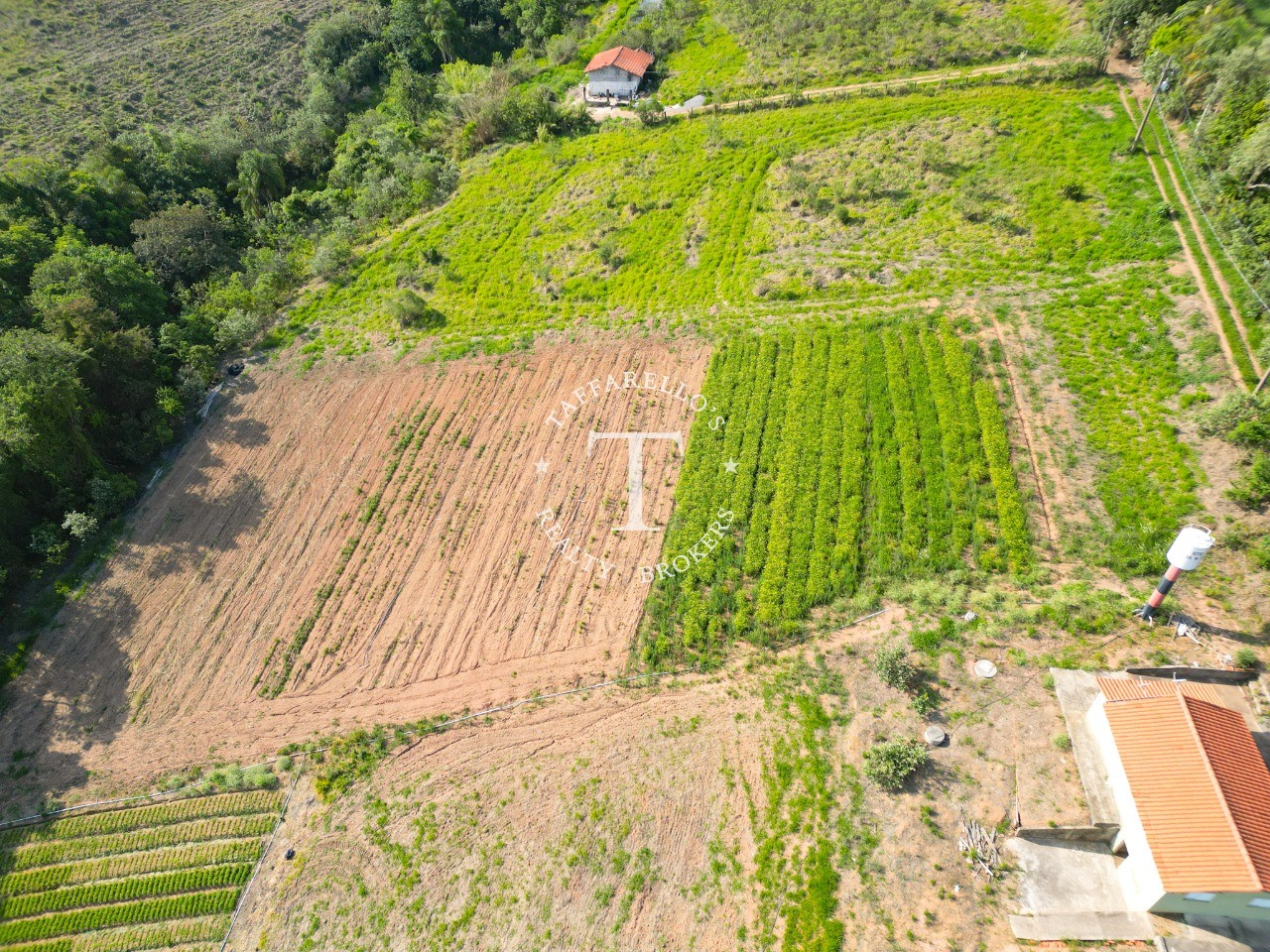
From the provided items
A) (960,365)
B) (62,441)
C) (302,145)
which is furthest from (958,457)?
(302,145)

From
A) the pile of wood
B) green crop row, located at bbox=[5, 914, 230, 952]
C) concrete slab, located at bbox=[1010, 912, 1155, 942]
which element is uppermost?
the pile of wood

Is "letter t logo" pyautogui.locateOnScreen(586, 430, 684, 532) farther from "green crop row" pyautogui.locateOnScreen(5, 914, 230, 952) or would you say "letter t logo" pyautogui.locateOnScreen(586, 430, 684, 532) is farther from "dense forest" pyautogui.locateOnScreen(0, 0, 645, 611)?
"dense forest" pyautogui.locateOnScreen(0, 0, 645, 611)

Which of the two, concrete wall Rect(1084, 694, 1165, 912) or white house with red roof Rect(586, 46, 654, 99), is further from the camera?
white house with red roof Rect(586, 46, 654, 99)

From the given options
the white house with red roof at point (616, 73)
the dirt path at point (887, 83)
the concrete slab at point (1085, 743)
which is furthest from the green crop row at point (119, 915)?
the white house with red roof at point (616, 73)

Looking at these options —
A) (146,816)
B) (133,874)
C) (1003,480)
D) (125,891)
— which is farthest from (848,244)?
(125,891)

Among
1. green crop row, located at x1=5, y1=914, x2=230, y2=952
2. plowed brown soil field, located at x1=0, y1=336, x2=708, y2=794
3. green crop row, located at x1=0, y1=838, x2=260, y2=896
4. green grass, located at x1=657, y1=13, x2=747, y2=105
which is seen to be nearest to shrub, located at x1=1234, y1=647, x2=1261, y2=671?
plowed brown soil field, located at x1=0, y1=336, x2=708, y2=794

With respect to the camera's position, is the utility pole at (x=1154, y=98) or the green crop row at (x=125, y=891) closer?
the green crop row at (x=125, y=891)

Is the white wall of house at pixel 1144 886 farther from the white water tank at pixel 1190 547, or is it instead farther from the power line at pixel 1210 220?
the power line at pixel 1210 220
